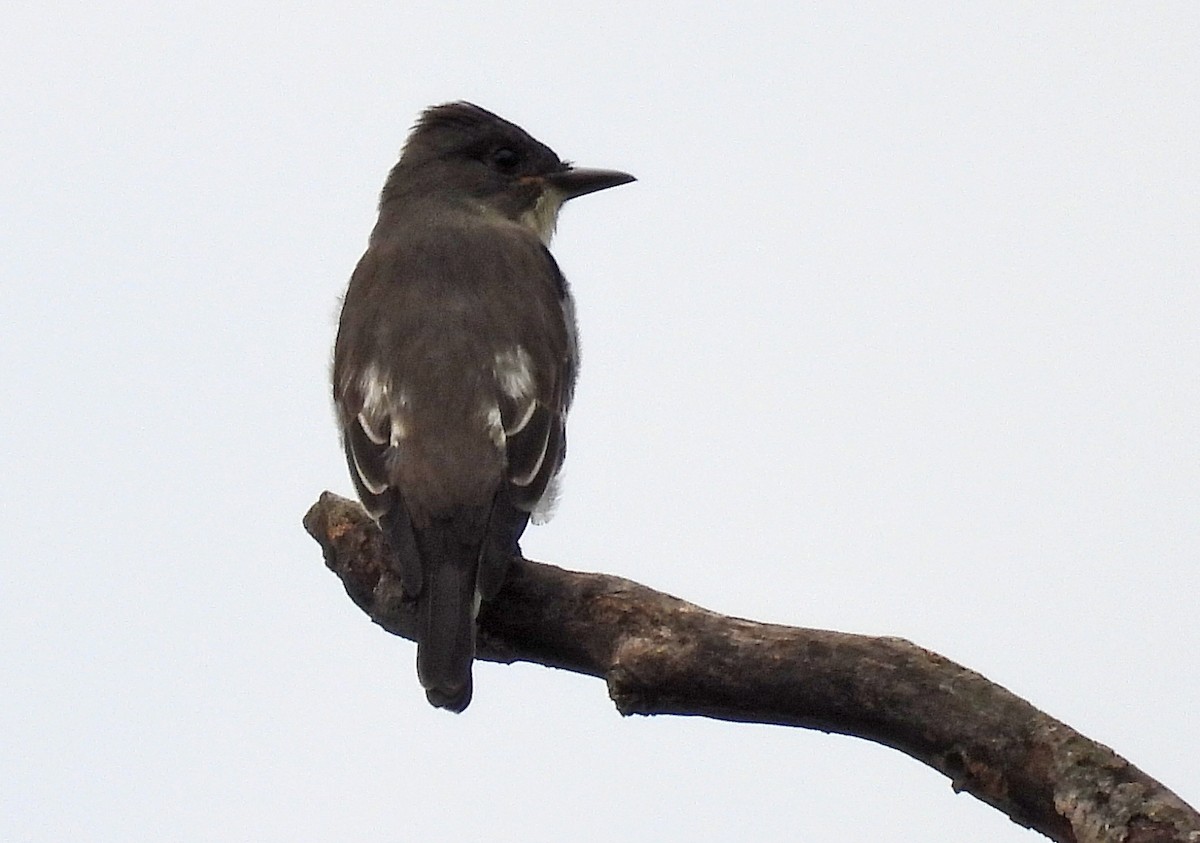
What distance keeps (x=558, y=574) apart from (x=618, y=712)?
0.98 m

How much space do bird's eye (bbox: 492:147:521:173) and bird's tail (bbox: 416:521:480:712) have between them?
3.28m

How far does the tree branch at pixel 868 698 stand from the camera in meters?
4.88

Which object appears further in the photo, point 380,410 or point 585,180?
point 585,180

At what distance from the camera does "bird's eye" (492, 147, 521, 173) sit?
9727mm

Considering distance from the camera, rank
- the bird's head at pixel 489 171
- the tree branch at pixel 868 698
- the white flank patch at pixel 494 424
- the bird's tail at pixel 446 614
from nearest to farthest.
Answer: the tree branch at pixel 868 698 < the bird's tail at pixel 446 614 < the white flank patch at pixel 494 424 < the bird's head at pixel 489 171

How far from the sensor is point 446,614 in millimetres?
6535

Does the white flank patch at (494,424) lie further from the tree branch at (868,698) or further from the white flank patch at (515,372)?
the tree branch at (868,698)

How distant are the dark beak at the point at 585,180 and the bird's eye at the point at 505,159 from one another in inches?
7.0

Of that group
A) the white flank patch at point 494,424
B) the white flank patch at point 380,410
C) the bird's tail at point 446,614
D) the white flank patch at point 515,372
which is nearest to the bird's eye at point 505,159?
the white flank patch at point 515,372

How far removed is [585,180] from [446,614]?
3.76 meters

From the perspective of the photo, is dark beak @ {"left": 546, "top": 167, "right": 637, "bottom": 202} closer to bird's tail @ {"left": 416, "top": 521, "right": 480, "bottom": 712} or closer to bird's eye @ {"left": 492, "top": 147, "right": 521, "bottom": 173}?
bird's eye @ {"left": 492, "top": 147, "right": 521, "bottom": 173}

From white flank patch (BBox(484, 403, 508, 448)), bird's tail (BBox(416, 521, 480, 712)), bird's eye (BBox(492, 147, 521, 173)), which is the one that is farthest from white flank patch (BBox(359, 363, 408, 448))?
bird's eye (BBox(492, 147, 521, 173))

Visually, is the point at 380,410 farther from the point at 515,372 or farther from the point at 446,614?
the point at 446,614

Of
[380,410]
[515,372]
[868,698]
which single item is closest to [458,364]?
[515,372]
